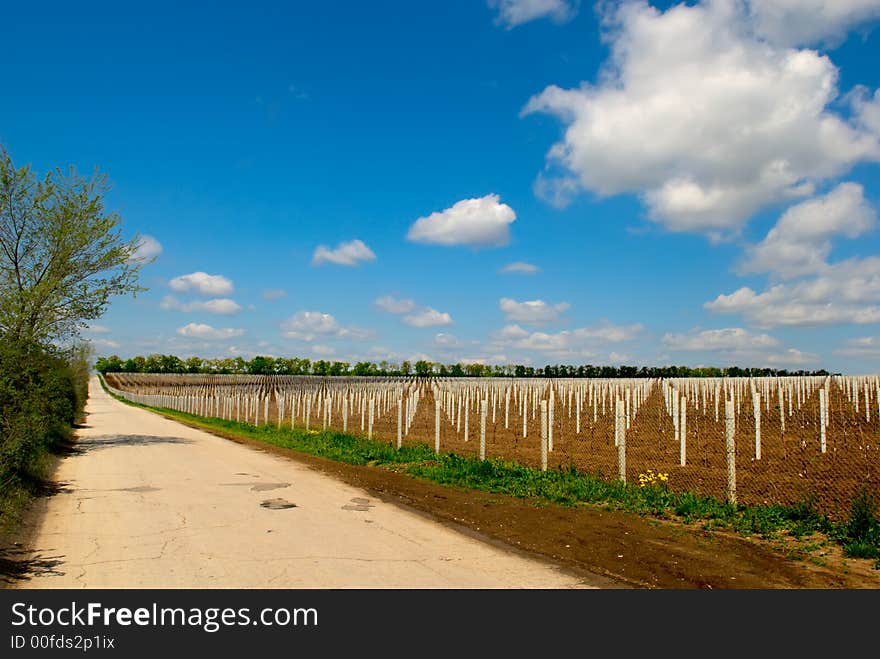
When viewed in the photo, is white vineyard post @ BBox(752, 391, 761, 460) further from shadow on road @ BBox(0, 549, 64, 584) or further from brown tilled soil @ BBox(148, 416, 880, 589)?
shadow on road @ BBox(0, 549, 64, 584)

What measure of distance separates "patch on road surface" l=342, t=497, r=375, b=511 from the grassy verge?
2.77m

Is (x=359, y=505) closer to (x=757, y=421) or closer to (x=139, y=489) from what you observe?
(x=139, y=489)

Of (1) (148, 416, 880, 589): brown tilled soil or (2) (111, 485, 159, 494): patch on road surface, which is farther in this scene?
(2) (111, 485, 159, 494): patch on road surface

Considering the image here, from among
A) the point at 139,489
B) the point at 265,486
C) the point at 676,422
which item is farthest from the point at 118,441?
the point at 676,422

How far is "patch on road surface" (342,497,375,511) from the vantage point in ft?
35.5

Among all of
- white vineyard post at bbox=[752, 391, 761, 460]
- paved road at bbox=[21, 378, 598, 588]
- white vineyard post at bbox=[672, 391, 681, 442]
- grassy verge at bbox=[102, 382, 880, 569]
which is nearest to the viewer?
paved road at bbox=[21, 378, 598, 588]

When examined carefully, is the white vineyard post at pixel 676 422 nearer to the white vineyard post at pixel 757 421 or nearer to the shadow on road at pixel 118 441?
the white vineyard post at pixel 757 421

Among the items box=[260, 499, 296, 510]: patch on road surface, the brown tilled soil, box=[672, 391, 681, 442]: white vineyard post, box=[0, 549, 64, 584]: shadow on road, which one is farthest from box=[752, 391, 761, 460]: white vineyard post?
box=[0, 549, 64, 584]: shadow on road

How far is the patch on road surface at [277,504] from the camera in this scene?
1057cm

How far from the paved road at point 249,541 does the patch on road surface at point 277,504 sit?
2 centimetres

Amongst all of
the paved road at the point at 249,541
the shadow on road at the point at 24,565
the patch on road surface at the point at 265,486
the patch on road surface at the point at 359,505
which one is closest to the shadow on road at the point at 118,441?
the paved road at the point at 249,541
